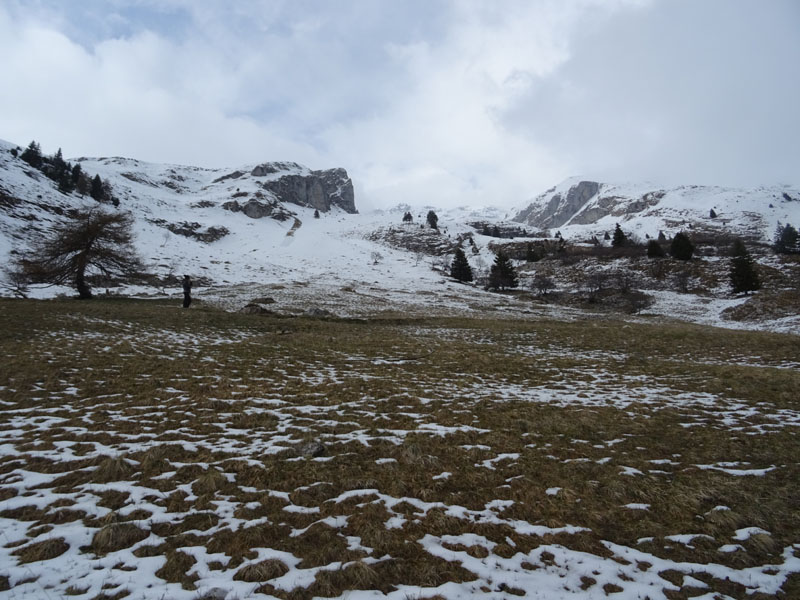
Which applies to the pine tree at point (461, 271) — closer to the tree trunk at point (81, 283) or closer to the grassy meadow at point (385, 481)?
the tree trunk at point (81, 283)

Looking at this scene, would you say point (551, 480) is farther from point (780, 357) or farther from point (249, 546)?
point (780, 357)

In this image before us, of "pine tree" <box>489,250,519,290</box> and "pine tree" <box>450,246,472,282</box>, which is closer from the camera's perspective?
"pine tree" <box>489,250,519,290</box>

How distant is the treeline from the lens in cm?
11356

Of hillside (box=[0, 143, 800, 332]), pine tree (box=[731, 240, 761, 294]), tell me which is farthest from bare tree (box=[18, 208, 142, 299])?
pine tree (box=[731, 240, 761, 294])

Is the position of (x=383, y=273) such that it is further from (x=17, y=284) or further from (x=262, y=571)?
(x=262, y=571)

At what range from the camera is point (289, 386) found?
12.6m

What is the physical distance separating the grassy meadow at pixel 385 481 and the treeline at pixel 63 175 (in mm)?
137681

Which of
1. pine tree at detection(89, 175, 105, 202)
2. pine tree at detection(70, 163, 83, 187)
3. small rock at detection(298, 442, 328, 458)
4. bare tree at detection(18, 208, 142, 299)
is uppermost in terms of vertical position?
pine tree at detection(70, 163, 83, 187)

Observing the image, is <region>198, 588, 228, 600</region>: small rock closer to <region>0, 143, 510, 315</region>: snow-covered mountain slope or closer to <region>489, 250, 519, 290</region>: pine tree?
<region>0, 143, 510, 315</region>: snow-covered mountain slope

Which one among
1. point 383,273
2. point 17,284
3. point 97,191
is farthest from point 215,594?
point 97,191

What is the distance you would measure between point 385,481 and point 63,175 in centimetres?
15712

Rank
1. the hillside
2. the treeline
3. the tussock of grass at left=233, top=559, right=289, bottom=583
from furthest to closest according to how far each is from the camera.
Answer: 1. the treeline
2. the hillside
3. the tussock of grass at left=233, top=559, right=289, bottom=583

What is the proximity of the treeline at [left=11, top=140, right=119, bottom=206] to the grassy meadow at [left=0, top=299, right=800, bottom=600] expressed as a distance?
13768 centimetres

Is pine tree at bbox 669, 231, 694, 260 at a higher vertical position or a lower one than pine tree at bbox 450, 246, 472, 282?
higher
